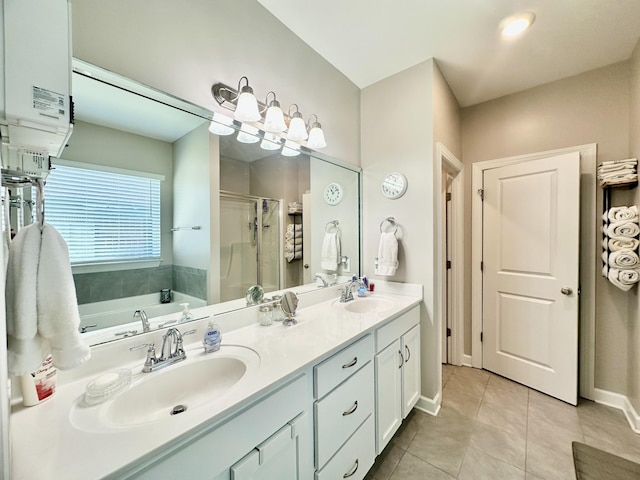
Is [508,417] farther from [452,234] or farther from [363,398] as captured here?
[452,234]

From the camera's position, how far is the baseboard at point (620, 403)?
1694mm

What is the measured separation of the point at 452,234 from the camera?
2.58m

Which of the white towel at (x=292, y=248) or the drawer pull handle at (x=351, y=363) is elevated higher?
the white towel at (x=292, y=248)

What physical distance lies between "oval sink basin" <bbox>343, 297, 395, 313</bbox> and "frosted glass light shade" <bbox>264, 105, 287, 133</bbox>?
125 cm

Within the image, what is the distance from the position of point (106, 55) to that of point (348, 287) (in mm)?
1754

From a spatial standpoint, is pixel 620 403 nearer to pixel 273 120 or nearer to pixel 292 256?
pixel 292 256

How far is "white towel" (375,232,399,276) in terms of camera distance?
1.95m

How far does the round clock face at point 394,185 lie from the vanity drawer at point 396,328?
0.89 meters

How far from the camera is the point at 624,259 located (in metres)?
1.71

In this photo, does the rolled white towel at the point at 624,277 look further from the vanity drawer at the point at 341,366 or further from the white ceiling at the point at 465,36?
the vanity drawer at the point at 341,366

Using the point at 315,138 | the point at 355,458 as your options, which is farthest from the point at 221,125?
the point at 355,458

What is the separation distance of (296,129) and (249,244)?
772mm

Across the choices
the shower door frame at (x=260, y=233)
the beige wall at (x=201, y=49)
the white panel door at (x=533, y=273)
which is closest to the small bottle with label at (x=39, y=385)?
the shower door frame at (x=260, y=233)

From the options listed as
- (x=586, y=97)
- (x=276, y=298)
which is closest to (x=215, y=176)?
(x=276, y=298)
